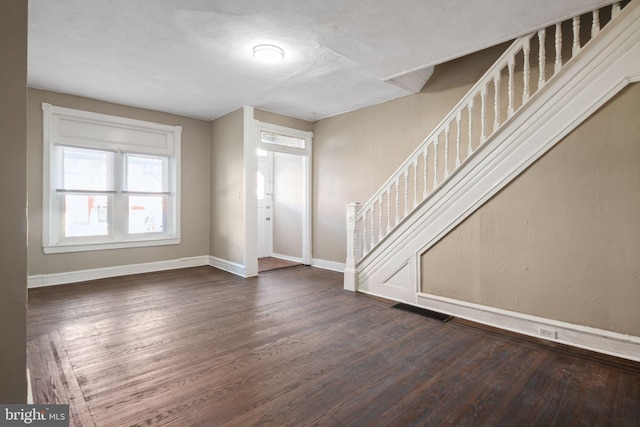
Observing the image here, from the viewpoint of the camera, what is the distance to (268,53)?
122 inches

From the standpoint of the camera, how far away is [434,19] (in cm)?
258

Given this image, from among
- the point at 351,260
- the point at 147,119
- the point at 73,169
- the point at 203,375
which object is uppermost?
the point at 147,119

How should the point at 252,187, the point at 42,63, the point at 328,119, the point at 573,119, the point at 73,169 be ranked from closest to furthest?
the point at 573,119 → the point at 42,63 → the point at 73,169 → the point at 252,187 → the point at 328,119

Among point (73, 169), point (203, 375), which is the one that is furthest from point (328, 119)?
point (203, 375)

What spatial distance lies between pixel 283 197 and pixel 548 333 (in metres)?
5.13

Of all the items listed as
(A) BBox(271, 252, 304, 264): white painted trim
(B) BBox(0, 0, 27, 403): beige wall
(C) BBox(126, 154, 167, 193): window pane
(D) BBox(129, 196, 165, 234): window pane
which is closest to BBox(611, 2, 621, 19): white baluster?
(B) BBox(0, 0, 27, 403): beige wall

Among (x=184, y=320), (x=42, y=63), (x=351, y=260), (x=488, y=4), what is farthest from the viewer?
(x=351, y=260)

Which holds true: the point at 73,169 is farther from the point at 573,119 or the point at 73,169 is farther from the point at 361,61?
the point at 573,119

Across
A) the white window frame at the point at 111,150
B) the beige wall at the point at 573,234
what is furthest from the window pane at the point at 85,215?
the beige wall at the point at 573,234

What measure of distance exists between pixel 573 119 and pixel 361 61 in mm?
2033

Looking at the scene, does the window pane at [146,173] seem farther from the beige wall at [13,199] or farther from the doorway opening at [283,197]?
the beige wall at [13,199]

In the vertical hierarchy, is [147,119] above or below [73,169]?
above

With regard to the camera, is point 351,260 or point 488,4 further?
point 351,260

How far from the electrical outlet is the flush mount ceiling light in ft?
11.9
